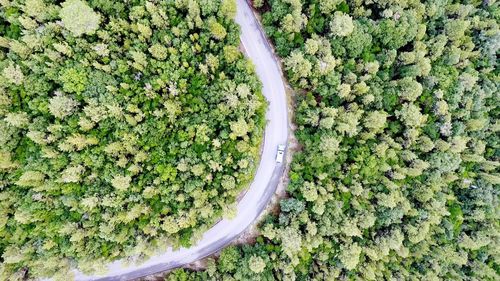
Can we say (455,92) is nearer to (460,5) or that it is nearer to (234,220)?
(460,5)

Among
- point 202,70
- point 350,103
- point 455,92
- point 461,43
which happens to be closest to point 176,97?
point 202,70

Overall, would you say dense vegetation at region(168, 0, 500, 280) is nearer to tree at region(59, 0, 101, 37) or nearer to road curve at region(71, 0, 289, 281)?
road curve at region(71, 0, 289, 281)

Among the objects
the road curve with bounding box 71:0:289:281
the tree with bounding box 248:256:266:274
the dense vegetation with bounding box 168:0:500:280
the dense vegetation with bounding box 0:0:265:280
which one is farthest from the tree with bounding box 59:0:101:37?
the tree with bounding box 248:256:266:274

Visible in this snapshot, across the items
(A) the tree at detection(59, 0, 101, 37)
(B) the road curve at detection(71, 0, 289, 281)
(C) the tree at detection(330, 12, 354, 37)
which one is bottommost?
(B) the road curve at detection(71, 0, 289, 281)

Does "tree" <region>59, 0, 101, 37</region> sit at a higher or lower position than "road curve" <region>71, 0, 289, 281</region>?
higher

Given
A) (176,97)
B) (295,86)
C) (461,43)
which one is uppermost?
(176,97)

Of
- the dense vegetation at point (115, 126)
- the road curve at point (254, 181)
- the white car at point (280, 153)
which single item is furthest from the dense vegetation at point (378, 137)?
the dense vegetation at point (115, 126)

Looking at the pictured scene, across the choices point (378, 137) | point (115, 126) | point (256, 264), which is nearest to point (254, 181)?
point (256, 264)

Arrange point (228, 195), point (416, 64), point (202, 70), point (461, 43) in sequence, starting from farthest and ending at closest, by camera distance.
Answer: point (461, 43)
point (416, 64)
point (228, 195)
point (202, 70)
